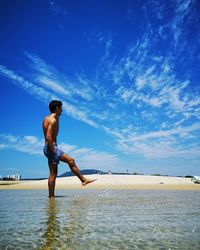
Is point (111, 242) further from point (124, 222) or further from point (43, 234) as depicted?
point (124, 222)

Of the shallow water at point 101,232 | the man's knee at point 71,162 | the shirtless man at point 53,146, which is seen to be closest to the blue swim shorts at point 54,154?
the shirtless man at point 53,146

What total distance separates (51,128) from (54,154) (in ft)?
2.02

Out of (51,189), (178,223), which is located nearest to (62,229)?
(178,223)

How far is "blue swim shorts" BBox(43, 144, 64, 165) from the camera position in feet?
24.9

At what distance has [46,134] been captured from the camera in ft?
25.0

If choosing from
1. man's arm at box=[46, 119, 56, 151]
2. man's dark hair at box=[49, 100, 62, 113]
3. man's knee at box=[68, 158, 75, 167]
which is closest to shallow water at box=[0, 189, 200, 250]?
man's arm at box=[46, 119, 56, 151]

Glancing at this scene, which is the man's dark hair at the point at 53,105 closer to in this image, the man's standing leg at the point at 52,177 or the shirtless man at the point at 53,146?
the shirtless man at the point at 53,146

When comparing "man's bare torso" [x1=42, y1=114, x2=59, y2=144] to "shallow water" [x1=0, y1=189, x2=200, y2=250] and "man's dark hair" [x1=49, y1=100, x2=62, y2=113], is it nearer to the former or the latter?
"man's dark hair" [x1=49, y1=100, x2=62, y2=113]

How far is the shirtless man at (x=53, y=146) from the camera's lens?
7.55m

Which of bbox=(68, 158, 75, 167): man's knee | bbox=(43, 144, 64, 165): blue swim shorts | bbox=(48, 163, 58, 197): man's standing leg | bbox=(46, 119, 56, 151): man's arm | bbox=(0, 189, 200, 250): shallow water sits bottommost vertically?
bbox=(0, 189, 200, 250): shallow water

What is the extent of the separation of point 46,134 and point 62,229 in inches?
186

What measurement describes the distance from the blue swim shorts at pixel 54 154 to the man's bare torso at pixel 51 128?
180mm

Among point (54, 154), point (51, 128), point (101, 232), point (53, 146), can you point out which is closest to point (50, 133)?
point (51, 128)

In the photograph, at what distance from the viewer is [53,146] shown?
296 inches
